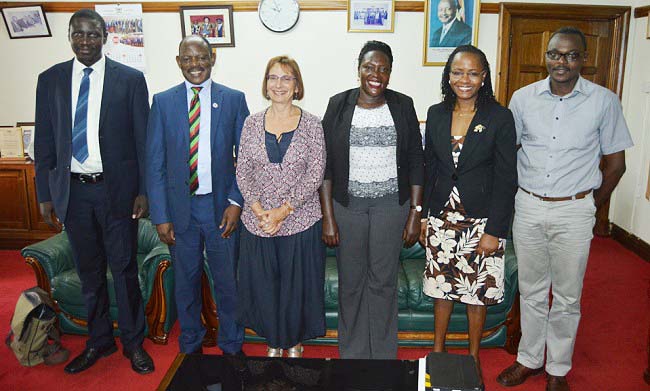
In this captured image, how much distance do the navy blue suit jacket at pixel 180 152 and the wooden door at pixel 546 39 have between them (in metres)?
3.18

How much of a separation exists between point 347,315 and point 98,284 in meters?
1.30

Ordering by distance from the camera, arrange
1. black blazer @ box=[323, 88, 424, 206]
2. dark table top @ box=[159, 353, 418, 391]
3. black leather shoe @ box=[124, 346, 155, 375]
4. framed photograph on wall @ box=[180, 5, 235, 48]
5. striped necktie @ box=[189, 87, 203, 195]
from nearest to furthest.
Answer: dark table top @ box=[159, 353, 418, 391] → black blazer @ box=[323, 88, 424, 206] → striped necktie @ box=[189, 87, 203, 195] → black leather shoe @ box=[124, 346, 155, 375] → framed photograph on wall @ box=[180, 5, 235, 48]

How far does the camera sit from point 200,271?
8.34 feet

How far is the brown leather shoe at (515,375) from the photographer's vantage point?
2553mm

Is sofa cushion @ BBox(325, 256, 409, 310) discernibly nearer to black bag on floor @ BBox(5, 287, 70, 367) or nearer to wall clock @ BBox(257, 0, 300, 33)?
black bag on floor @ BBox(5, 287, 70, 367)

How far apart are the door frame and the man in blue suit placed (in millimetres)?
3100

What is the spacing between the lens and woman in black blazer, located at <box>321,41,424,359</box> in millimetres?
2246

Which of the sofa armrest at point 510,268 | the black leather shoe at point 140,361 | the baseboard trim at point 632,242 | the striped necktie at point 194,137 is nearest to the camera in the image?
the striped necktie at point 194,137

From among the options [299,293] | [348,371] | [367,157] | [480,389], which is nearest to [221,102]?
[367,157]

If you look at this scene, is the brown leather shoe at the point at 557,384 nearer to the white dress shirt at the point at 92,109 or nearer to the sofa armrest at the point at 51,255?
the white dress shirt at the point at 92,109

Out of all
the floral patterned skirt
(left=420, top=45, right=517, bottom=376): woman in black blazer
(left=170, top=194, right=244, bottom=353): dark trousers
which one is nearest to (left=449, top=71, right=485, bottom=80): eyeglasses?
(left=420, top=45, right=517, bottom=376): woman in black blazer

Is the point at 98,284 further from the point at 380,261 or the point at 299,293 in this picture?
the point at 380,261

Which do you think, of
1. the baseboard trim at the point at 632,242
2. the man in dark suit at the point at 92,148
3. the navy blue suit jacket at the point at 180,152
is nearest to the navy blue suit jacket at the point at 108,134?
the man in dark suit at the point at 92,148

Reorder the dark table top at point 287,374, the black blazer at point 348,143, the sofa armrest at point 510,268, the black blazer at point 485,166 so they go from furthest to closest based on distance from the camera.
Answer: the sofa armrest at point 510,268 → the black blazer at point 348,143 → the black blazer at point 485,166 → the dark table top at point 287,374
